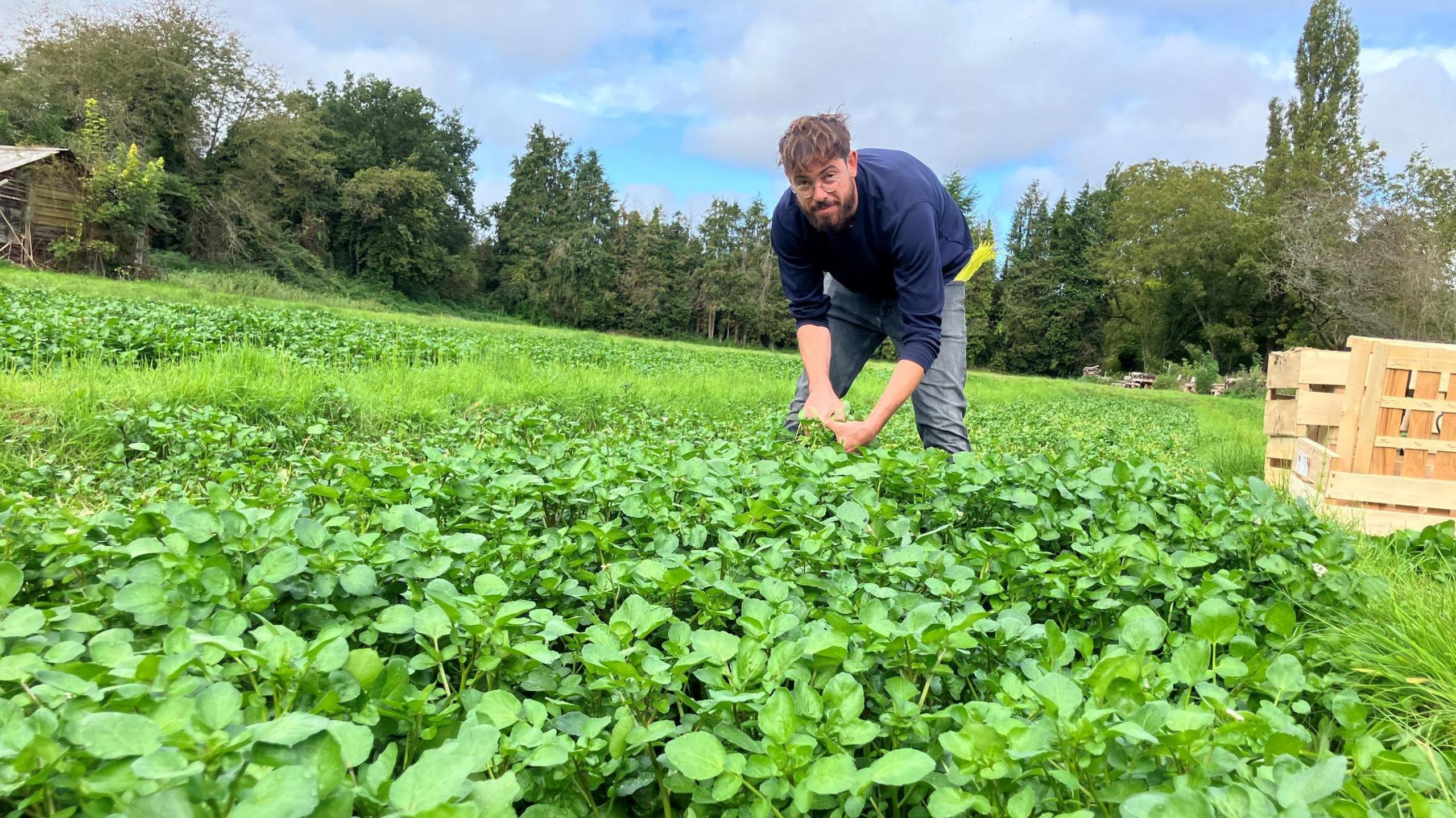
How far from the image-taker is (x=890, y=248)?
357cm

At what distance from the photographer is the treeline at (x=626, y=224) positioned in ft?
80.4

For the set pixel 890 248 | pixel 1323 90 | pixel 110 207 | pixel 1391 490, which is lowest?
pixel 1391 490

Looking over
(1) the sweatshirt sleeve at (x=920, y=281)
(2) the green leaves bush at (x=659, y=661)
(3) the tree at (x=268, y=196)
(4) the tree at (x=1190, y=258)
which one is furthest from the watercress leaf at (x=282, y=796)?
(4) the tree at (x=1190, y=258)

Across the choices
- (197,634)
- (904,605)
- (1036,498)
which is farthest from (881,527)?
(197,634)

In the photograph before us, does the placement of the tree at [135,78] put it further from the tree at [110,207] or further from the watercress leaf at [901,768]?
the watercress leaf at [901,768]

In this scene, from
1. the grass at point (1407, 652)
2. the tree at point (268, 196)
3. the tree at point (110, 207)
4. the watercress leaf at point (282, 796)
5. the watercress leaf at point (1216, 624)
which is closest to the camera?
the watercress leaf at point (282, 796)

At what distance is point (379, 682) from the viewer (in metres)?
1.07

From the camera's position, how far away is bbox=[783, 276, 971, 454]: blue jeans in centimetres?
374

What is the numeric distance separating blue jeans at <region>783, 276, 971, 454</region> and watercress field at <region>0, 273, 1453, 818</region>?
1.19 meters

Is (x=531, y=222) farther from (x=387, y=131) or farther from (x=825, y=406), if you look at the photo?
(x=825, y=406)

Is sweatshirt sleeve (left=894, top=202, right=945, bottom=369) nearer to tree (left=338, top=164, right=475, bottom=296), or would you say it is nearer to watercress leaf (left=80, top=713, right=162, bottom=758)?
watercress leaf (left=80, top=713, right=162, bottom=758)

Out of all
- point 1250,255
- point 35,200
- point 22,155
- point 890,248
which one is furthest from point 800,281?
point 1250,255

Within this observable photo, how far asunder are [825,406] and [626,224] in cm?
4301

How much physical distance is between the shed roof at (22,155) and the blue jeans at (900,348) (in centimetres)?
2847
